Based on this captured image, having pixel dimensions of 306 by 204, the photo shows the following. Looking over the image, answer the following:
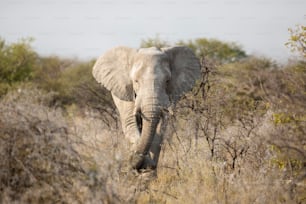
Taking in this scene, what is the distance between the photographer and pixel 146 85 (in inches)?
278

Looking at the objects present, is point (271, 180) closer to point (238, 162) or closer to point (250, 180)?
point (250, 180)

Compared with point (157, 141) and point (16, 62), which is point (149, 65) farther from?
point (16, 62)

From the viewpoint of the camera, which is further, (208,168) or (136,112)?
(136,112)

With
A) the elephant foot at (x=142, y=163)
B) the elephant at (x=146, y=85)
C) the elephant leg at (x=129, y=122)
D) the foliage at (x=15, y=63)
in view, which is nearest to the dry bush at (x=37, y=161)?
the elephant at (x=146, y=85)

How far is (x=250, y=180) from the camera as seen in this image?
5348mm

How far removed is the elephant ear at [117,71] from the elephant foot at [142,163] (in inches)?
46.2

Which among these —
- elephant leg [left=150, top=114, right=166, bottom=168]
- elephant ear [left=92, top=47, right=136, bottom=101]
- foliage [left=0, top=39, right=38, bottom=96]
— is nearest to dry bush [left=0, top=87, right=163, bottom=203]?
elephant leg [left=150, top=114, right=166, bottom=168]

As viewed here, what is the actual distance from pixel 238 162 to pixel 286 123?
4.01ft

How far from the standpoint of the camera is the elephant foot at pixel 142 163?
6500 millimetres

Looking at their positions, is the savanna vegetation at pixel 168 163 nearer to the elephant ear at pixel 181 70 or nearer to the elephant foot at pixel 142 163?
the elephant foot at pixel 142 163

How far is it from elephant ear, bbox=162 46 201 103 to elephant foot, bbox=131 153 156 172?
122cm

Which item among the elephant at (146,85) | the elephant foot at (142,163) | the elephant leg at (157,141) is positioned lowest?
the elephant foot at (142,163)

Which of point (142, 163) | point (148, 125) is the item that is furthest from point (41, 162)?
point (148, 125)

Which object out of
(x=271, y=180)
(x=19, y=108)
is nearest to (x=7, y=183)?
(x=19, y=108)
